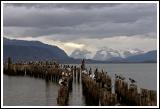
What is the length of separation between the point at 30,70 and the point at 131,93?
26.7m

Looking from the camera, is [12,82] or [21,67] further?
[21,67]

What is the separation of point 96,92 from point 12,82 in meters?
20.2

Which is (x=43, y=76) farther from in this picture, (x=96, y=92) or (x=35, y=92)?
(x=96, y=92)

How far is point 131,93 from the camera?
2247cm

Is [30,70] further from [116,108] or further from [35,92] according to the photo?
[116,108]

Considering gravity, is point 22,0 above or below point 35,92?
above

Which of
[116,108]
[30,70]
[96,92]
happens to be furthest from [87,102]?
[30,70]

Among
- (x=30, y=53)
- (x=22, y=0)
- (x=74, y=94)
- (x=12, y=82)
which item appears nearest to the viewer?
(x=22, y=0)

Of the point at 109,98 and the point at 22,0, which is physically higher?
the point at 22,0

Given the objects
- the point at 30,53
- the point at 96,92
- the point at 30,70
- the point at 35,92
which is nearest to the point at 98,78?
the point at 35,92

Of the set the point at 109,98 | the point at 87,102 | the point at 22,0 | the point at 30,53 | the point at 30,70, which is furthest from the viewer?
the point at 30,53

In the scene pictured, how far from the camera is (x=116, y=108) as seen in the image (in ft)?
41.1

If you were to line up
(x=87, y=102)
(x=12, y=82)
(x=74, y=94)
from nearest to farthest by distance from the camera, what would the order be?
(x=87, y=102), (x=74, y=94), (x=12, y=82)

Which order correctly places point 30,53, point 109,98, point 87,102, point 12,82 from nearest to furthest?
point 109,98, point 87,102, point 12,82, point 30,53
